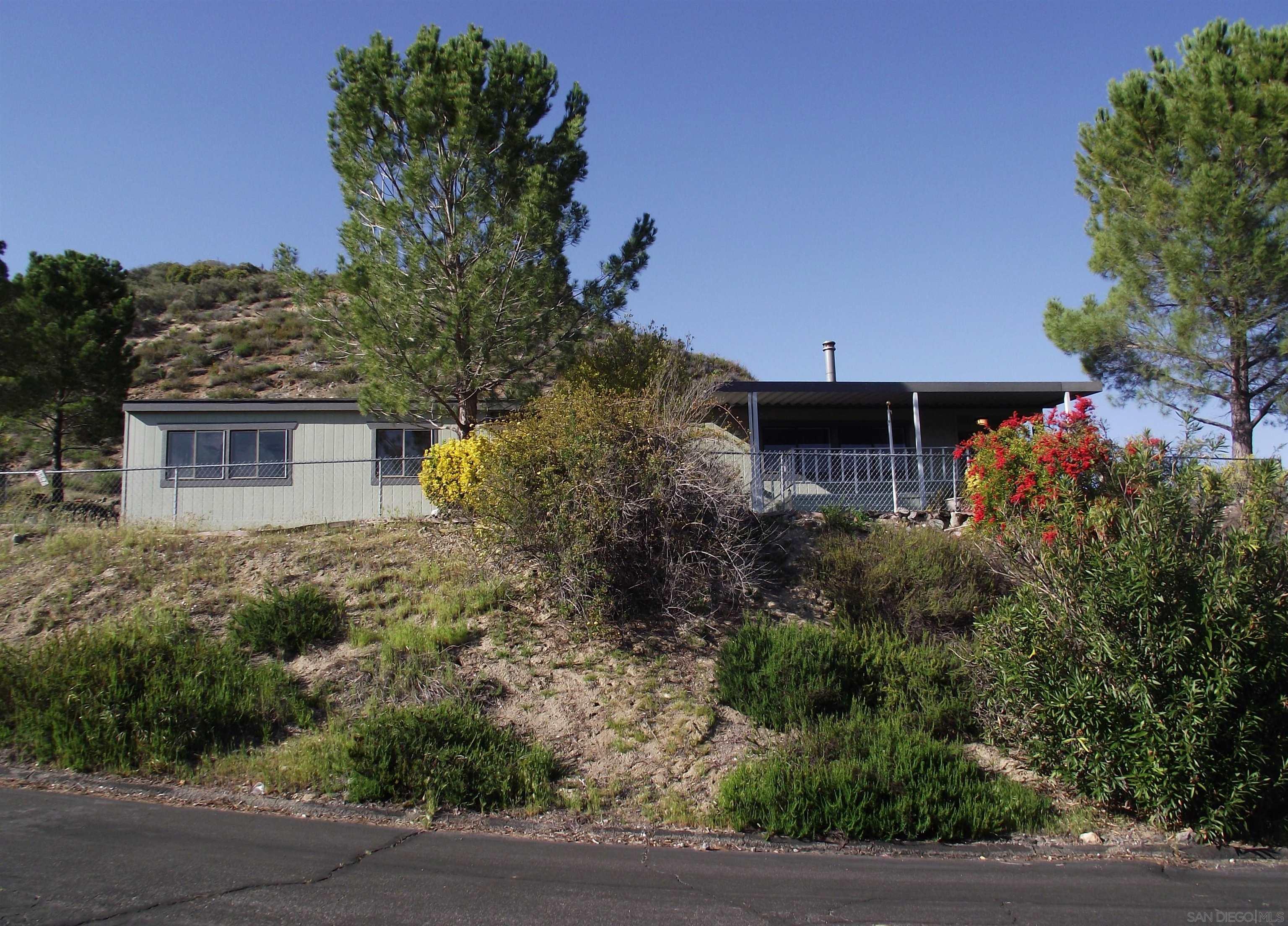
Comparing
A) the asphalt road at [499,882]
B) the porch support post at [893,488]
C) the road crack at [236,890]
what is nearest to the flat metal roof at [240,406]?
the porch support post at [893,488]

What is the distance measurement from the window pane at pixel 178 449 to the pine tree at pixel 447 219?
18.3 ft

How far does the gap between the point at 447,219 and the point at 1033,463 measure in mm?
9391

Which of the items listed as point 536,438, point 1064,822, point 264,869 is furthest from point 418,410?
point 1064,822

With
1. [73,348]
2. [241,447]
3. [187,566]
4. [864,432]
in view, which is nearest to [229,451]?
[241,447]

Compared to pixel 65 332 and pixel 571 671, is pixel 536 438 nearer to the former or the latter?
pixel 571 671

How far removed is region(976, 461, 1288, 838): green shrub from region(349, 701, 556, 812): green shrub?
464 centimetres

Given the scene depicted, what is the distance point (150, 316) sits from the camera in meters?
41.8

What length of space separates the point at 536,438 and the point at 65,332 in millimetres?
18186

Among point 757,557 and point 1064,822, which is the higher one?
point 757,557

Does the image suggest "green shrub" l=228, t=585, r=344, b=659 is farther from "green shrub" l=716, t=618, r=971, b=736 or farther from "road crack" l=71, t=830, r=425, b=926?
"green shrub" l=716, t=618, r=971, b=736

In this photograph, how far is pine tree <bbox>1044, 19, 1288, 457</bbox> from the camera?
15.3 meters

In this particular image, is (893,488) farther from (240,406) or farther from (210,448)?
(210,448)

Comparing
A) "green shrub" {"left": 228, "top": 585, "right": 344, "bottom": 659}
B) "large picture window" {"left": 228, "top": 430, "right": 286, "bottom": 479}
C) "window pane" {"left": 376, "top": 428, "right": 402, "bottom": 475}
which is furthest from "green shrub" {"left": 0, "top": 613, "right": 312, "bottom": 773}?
"window pane" {"left": 376, "top": 428, "right": 402, "bottom": 475}

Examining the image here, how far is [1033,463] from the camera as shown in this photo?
36.9 feet
